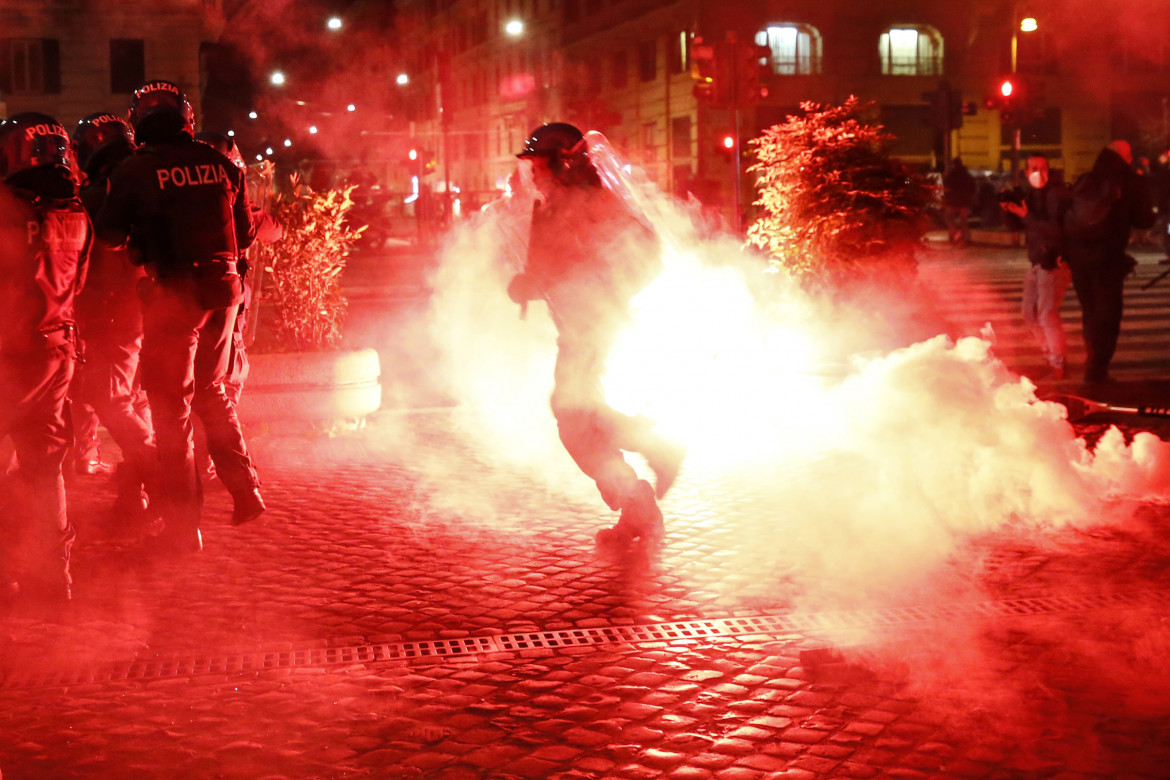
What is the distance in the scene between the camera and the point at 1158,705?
155 inches

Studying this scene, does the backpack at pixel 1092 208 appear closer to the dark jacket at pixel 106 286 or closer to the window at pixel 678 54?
the dark jacket at pixel 106 286

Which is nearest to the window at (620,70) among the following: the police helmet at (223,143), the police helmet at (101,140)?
the police helmet at (223,143)

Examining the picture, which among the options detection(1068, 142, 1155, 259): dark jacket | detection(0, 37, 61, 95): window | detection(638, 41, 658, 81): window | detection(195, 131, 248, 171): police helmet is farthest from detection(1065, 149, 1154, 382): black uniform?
detection(638, 41, 658, 81): window

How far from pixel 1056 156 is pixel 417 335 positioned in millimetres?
35838

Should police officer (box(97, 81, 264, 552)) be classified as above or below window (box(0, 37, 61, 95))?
below

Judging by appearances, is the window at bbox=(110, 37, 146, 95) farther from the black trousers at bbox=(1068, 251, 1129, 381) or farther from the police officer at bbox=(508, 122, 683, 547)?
the police officer at bbox=(508, 122, 683, 547)

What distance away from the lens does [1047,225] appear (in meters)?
11.1

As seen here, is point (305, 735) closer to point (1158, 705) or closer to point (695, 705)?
point (695, 705)

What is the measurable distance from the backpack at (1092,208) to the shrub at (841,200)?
1.81 metres

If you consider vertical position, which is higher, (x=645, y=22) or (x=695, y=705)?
(x=645, y=22)


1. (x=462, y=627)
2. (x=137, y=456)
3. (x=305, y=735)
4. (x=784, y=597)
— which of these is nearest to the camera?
(x=305, y=735)

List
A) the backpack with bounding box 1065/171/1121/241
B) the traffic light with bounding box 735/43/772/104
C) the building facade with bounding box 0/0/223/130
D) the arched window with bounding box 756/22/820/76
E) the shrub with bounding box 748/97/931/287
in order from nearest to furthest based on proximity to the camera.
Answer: the backpack with bounding box 1065/171/1121/241 → the shrub with bounding box 748/97/931/287 → the traffic light with bounding box 735/43/772/104 → the building facade with bounding box 0/0/223/130 → the arched window with bounding box 756/22/820/76

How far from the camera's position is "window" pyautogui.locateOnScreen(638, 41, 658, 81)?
4450 cm

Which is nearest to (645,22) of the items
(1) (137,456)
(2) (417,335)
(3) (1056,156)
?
(3) (1056,156)
